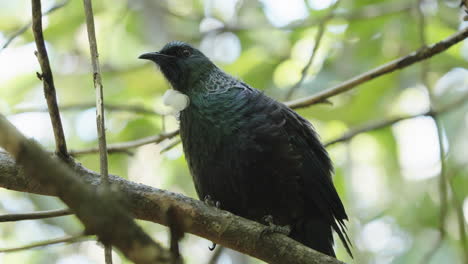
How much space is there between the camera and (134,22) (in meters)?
5.89

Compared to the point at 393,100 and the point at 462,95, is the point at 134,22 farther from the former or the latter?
the point at 462,95

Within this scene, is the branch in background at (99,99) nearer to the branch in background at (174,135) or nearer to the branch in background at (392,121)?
the branch in background at (174,135)

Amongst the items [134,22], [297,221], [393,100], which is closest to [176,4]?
[134,22]

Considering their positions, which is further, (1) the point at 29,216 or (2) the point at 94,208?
(1) the point at 29,216

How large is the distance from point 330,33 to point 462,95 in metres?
1.66

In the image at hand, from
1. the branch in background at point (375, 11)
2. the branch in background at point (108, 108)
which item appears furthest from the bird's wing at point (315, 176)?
the branch in background at point (375, 11)

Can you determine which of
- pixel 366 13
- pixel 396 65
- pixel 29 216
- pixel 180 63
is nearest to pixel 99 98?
pixel 29 216

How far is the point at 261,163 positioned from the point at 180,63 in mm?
1445

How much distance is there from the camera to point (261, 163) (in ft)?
13.3

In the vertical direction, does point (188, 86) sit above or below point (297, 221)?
above

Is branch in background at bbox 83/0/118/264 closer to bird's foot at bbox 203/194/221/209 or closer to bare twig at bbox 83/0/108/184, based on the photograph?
bare twig at bbox 83/0/108/184

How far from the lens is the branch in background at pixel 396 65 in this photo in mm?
4184

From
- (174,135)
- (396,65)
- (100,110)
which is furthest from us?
(174,135)

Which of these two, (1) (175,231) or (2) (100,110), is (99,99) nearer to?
(2) (100,110)
